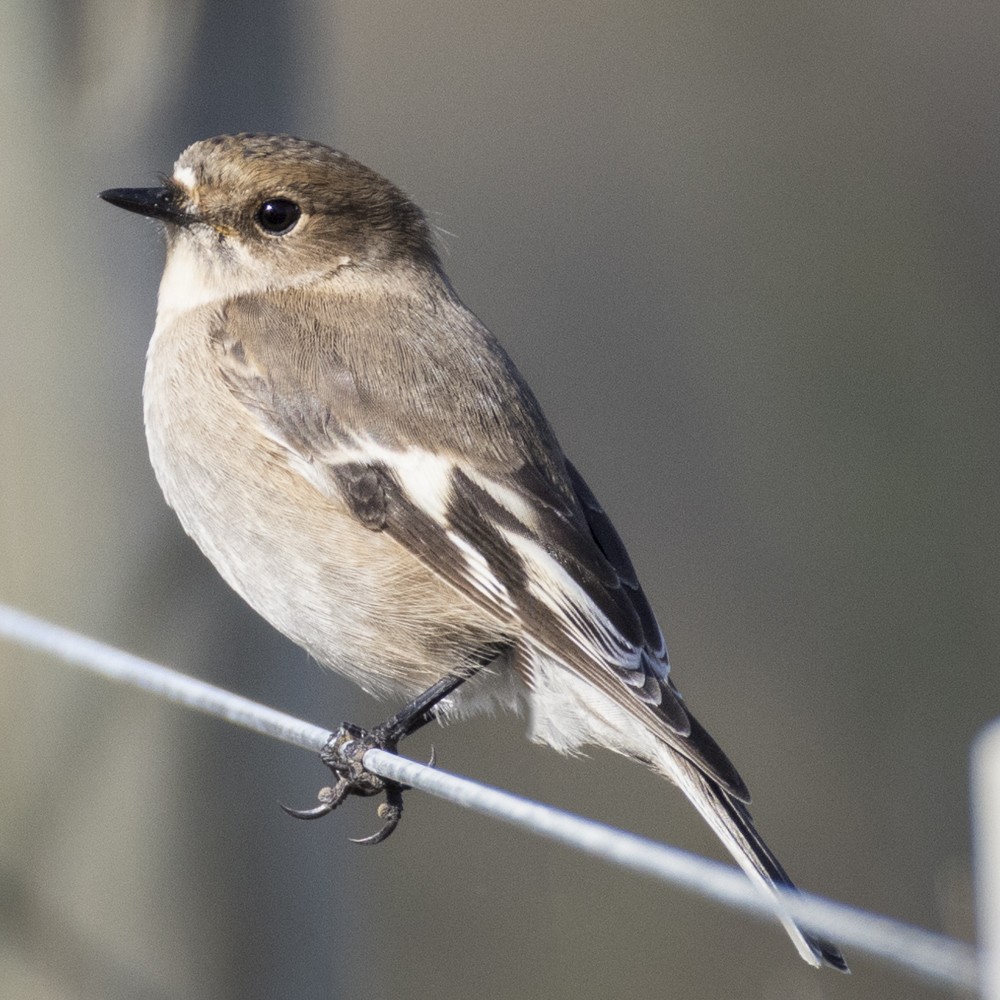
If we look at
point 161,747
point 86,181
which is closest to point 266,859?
point 161,747

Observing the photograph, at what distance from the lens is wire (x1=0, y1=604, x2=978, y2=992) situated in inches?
41.0

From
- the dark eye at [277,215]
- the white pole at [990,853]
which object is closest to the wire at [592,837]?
the white pole at [990,853]

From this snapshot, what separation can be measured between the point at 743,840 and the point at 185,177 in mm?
1485

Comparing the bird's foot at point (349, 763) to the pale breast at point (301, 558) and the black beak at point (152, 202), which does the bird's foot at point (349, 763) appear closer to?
the pale breast at point (301, 558)

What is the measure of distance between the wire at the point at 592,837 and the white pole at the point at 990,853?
0.05m

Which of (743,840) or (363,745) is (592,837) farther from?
(363,745)

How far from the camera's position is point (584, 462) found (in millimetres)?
5555

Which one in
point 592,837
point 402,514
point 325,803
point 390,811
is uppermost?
point 592,837

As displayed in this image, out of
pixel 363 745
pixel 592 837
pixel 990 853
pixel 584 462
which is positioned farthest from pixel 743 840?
pixel 584 462

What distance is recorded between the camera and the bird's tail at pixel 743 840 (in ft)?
7.52

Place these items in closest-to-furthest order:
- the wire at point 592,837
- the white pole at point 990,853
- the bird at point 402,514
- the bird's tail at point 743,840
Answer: the white pole at point 990,853
the wire at point 592,837
the bird's tail at point 743,840
the bird at point 402,514

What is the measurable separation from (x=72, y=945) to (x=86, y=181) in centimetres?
116

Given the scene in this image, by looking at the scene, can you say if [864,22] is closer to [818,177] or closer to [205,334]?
[818,177]

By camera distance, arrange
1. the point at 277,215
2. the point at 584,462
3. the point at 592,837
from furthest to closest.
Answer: the point at 584,462 → the point at 277,215 → the point at 592,837
